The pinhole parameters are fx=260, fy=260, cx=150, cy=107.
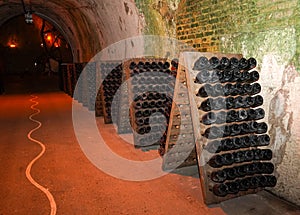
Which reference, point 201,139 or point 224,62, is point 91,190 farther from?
point 224,62

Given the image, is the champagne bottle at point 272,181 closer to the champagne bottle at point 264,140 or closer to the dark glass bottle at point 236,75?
the champagne bottle at point 264,140

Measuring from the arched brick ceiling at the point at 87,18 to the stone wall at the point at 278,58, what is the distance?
3.90m

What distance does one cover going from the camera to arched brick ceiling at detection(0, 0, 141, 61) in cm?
767

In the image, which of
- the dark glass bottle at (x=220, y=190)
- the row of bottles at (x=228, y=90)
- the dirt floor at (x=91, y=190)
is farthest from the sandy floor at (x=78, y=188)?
the row of bottles at (x=228, y=90)

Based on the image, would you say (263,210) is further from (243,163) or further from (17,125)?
(17,125)

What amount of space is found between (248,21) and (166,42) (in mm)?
2593

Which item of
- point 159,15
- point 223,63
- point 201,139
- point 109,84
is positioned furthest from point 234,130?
point 109,84

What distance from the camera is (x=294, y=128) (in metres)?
3.12

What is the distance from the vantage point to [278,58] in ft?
10.6

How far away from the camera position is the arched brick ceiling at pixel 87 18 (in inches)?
302

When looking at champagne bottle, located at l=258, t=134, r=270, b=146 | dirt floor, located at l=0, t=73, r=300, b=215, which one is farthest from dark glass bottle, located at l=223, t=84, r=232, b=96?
dirt floor, located at l=0, t=73, r=300, b=215

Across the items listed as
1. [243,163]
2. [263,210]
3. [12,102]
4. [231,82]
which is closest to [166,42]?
[231,82]

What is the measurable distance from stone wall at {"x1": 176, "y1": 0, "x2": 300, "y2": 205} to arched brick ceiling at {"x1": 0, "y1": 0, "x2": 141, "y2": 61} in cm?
390

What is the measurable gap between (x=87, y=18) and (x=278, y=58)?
354 inches
